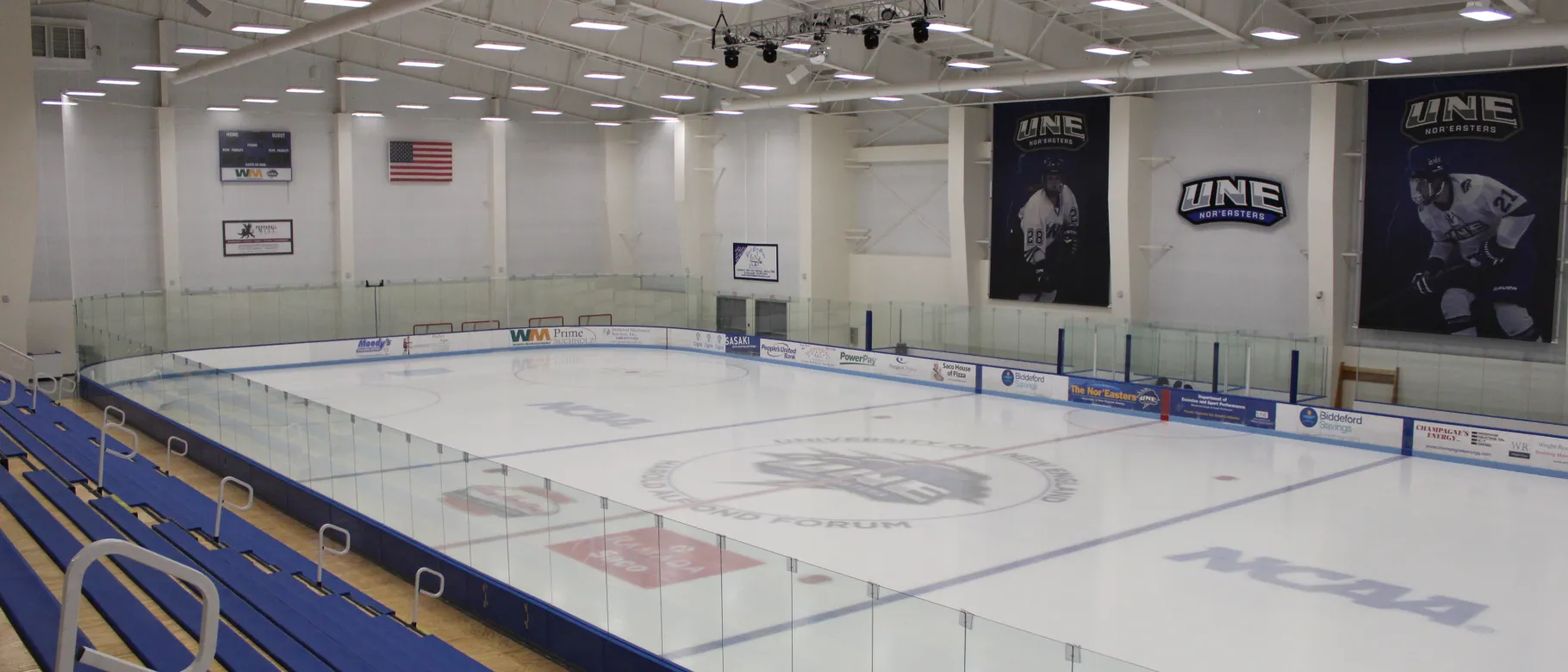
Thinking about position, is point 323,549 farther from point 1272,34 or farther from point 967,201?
point 967,201

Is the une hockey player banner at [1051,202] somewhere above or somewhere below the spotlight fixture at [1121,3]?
below

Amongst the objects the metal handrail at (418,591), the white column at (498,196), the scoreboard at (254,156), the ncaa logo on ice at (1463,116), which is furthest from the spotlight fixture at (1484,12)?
the scoreboard at (254,156)

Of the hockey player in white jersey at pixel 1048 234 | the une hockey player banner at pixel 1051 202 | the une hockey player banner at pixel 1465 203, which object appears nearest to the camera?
the une hockey player banner at pixel 1465 203

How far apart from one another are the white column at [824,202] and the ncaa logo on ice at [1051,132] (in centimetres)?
623

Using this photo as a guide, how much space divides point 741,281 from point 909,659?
1245 inches

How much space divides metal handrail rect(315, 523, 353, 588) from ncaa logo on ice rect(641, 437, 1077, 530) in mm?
4674

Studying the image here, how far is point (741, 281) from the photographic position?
38969 millimetres

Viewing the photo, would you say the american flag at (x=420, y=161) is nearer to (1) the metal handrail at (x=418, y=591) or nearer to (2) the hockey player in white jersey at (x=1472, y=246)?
(2) the hockey player in white jersey at (x=1472, y=246)

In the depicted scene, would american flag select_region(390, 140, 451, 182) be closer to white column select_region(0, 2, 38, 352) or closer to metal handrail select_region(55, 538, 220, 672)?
white column select_region(0, 2, 38, 352)

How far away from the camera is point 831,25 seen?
2239 centimetres

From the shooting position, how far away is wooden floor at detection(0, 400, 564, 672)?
28.0ft

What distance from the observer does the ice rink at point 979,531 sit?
8.91 metres

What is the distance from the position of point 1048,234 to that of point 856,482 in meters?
14.6

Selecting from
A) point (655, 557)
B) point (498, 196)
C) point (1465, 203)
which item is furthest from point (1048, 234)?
point (655, 557)
